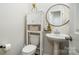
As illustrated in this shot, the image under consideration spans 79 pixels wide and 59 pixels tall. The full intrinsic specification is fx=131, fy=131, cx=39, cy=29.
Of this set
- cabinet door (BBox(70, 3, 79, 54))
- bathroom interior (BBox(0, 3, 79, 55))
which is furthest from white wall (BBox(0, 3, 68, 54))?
cabinet door (BBox(70, 3, 79, 54))

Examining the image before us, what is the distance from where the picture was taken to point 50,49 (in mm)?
1527

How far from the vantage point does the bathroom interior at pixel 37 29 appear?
4.94 ft

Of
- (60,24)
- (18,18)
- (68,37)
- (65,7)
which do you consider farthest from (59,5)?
(18,18)

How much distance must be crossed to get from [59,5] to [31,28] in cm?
43

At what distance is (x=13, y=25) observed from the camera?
1523mm

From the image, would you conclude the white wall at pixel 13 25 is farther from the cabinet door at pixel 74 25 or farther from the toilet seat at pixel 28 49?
the cabinet door at pixel 74 25

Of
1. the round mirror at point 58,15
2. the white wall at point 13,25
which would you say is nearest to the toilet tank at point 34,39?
the white wall at point 13,25

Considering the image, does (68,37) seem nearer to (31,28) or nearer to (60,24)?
(60,24)

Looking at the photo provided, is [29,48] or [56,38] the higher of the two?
[56,38]

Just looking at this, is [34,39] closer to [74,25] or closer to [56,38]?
[56,38]

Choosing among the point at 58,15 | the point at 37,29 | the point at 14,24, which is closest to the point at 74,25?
the point at 58,15

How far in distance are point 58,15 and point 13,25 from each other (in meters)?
0.54

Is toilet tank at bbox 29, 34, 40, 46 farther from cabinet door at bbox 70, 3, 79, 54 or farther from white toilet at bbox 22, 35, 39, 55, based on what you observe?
cabinet door at bbox 70, 3, 79, 54

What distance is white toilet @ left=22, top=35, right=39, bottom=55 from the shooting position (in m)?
1.50
